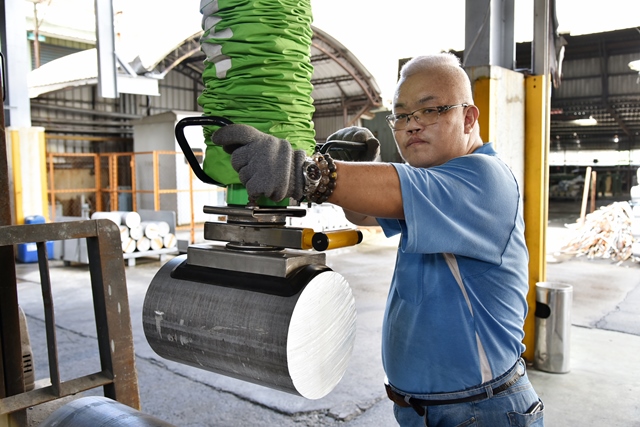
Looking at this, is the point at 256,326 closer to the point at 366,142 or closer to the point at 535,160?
the point at 366,142

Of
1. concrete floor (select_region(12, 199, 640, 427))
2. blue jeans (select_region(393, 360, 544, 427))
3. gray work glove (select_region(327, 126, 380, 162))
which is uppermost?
gray work glove (select_region(327, 126, 380, 162))

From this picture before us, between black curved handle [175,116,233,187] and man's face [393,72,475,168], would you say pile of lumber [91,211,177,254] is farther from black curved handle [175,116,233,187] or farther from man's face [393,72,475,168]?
man's face [393,72,475,168]

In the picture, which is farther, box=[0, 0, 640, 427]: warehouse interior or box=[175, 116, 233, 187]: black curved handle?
box=[0, 0, 640, 427]: warehouse interior

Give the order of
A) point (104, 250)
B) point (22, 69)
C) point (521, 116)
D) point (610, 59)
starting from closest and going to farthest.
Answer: point (104, 250) < point (521, 116) < point (22, 69) < point (610, 59)

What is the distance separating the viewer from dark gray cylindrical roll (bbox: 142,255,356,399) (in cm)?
115

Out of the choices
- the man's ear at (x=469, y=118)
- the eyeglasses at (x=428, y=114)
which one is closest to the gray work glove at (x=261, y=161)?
the eyeglasses at (x=428, y=114)

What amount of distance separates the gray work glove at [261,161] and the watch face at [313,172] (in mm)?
21

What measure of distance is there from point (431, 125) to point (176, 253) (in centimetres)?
954

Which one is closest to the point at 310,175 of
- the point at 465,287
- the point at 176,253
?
the point at 465,287

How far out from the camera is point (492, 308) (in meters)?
1.50

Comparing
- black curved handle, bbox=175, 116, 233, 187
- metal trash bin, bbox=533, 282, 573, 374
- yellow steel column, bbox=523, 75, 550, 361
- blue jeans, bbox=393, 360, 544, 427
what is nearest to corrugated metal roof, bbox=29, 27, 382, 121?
yellow steel column, bbox=523, 75, 550, 361

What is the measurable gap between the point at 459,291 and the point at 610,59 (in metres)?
23.3

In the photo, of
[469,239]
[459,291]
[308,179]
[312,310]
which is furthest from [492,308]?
[308,179]

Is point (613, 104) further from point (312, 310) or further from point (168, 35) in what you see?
point (312, 310)
